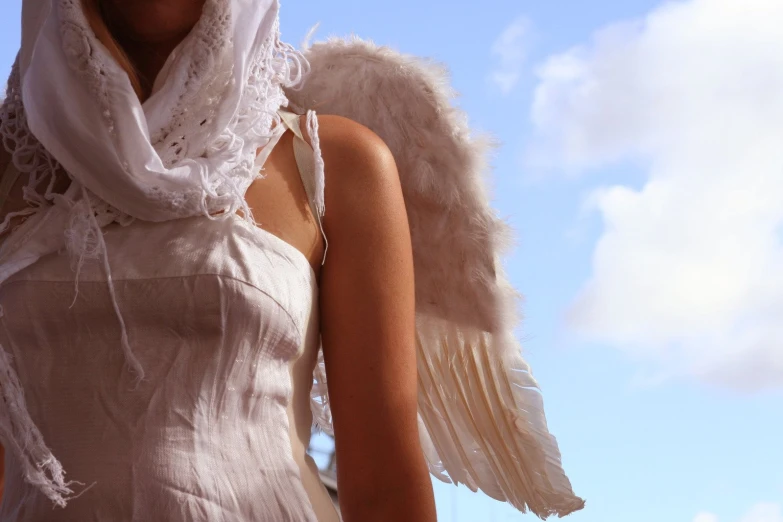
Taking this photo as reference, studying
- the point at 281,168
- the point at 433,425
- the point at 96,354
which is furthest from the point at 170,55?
the point at 433,425

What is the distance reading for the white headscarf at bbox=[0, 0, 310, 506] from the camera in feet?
6.57

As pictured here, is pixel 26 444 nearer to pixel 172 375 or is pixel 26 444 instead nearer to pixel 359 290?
pixel 172 375

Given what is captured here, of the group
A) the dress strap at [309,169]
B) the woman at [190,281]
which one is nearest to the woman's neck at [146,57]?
the woman at [190,281]

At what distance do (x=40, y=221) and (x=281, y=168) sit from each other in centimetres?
44

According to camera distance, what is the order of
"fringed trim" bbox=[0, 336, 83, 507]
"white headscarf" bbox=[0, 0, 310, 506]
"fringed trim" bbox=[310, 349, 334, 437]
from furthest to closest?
1. "fringed trim" bbox=[310, 349, 334, 437]
2. "white headscarf" bbox=[0, 0, 310, 506]
3. "fringed trim" bbox=[0, 336, 83, 507]

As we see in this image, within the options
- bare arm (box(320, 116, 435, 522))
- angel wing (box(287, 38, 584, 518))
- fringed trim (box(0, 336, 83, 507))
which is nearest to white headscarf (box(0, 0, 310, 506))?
fringed trim (box(0, 336, 83, 507))

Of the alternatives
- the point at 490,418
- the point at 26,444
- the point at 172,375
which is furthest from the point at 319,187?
the point at 490,418

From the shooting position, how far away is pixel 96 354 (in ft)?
6.35

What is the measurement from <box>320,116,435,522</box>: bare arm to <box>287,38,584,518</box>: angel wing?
0.36 m

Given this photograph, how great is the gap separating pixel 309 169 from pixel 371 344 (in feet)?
1.14

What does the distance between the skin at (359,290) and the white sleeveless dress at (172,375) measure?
82mm

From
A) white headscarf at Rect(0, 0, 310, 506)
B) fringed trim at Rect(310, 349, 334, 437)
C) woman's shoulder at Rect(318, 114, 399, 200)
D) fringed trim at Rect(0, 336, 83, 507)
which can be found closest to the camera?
fringed trim at Rect(0, 336, 83, 507)

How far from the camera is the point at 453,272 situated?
251cm

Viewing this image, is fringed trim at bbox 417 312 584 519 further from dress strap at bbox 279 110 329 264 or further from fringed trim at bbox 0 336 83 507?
fringed trim at bbox 0 336 83 507
